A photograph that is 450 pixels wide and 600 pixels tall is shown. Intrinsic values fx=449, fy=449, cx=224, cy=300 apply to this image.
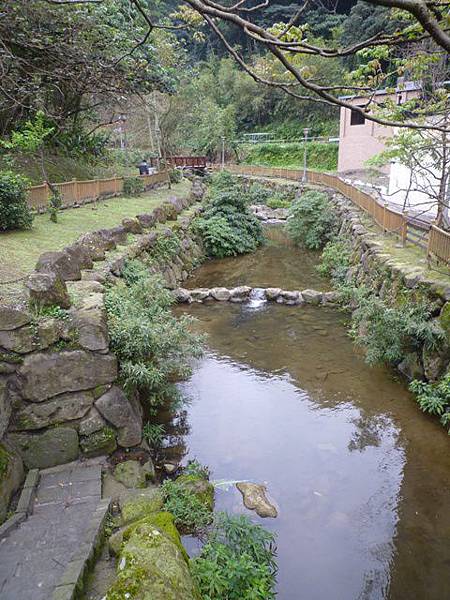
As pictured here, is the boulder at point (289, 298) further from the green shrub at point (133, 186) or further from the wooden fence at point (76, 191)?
the green shrub at point (133, 186)

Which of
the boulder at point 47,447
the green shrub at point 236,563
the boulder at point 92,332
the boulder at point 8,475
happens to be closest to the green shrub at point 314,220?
the boulder at point 92,332

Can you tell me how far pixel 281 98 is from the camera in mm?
49000

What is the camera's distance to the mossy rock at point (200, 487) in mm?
5977

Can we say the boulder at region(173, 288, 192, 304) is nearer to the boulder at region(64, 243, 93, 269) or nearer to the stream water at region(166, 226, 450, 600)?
the stream water at region(166, 226, 450, 600)

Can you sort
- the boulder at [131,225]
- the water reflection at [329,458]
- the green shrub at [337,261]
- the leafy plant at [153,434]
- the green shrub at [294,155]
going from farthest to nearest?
1. the green shrub at [294,155]
2. the green shrub at [337,261]
3. the boulder at [131,225]
4. the leafy plant at [153,434]
5. the water reflection at [329,458]

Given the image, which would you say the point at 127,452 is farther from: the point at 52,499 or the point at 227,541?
the point at 227,541

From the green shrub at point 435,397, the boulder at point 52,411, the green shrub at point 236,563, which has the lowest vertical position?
the green shrub at point 435,397

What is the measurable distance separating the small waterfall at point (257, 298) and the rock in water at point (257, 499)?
322 inches

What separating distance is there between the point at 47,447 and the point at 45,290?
217 cm

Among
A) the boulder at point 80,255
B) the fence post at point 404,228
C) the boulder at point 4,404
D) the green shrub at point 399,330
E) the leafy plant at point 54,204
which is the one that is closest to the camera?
the boulder at point 4,404

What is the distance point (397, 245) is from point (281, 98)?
4132 cm

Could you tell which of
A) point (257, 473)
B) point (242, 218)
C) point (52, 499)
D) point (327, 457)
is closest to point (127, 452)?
point (52, 499)

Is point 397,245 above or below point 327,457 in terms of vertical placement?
above

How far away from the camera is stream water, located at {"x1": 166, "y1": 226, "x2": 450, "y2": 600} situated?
5293 mm
